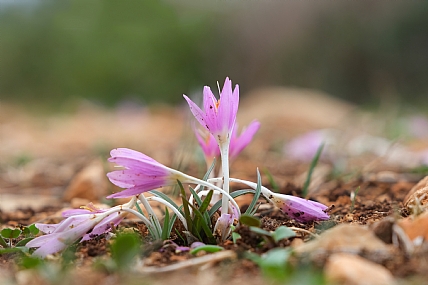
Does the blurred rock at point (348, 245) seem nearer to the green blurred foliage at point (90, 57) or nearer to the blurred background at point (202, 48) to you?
the blurred background at point (202, 48)

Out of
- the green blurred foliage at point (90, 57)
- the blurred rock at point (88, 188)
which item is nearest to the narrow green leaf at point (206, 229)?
→ the blurred rock at point (88, 188)

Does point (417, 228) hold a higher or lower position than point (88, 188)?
higher

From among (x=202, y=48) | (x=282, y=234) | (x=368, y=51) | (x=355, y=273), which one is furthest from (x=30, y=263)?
(x=202, y=48)

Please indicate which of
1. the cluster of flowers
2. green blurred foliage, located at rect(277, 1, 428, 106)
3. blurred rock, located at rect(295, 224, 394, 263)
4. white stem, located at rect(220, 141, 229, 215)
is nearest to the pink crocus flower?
the cluster of flowers

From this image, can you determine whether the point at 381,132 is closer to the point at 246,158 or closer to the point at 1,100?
the point at 246,158

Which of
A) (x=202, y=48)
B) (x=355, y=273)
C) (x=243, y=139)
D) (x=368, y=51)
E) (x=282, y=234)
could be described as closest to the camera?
(x=355, y=273)

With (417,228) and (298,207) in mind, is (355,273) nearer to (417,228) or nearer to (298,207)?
(417,228)
